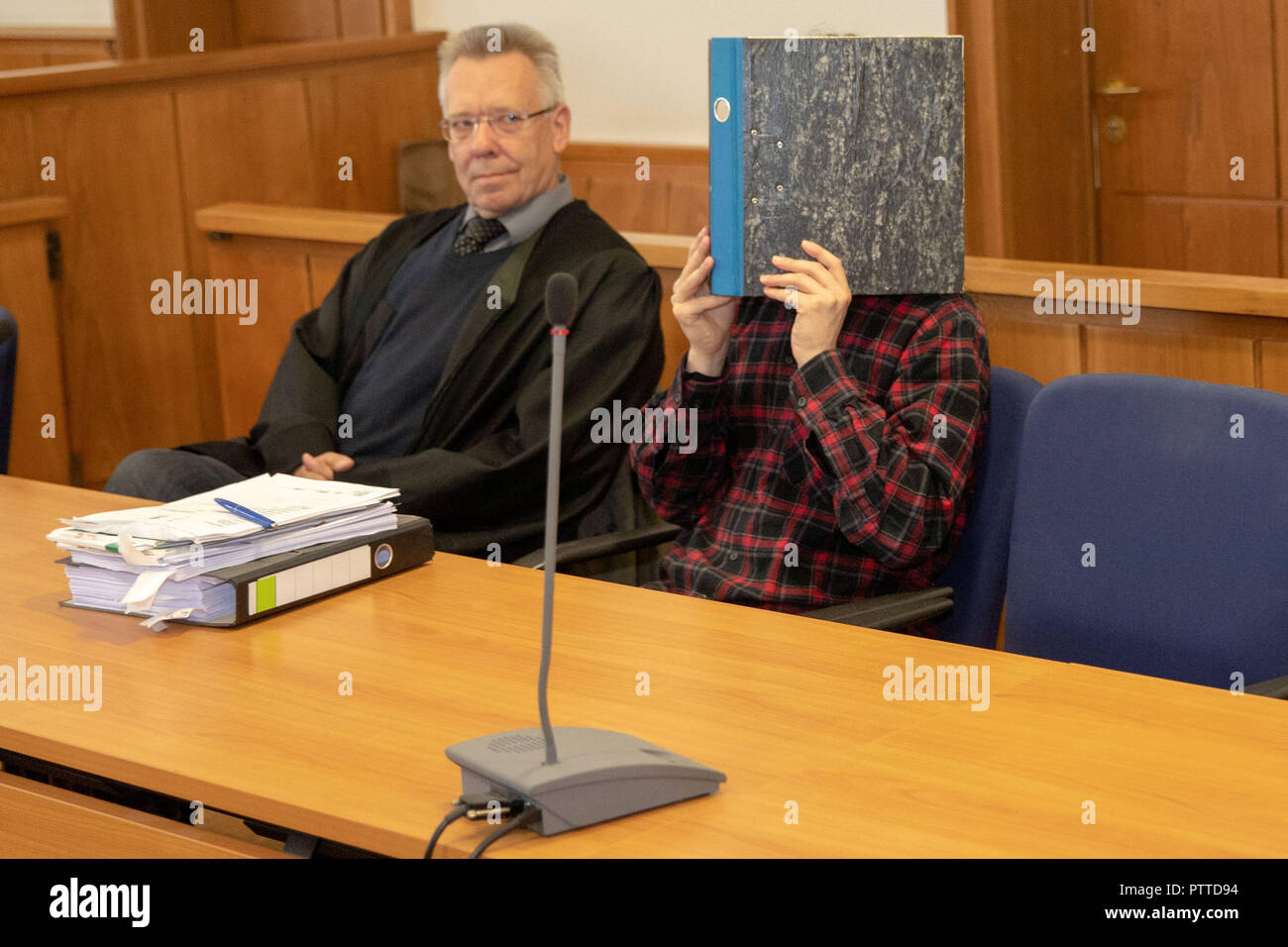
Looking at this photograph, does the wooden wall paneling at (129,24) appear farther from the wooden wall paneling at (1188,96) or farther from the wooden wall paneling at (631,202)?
the wooden wall paneling at (1188,96)

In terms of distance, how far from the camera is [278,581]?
77.9 inches

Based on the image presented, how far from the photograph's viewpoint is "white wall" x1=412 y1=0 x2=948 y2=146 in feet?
16.2

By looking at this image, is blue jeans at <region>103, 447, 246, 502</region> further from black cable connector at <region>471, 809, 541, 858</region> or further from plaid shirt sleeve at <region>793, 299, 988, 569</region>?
black cable connector at <region>471, 809, 541, 858</region>

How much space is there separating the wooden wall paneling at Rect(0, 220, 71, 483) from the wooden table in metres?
2.39

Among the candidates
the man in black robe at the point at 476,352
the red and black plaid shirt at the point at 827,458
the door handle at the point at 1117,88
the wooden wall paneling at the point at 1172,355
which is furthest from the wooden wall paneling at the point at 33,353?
the door handle at the point at 1117,88

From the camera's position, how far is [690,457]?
2441 mm

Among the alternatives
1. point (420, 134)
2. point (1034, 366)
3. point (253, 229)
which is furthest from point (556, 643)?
point (420, 134)

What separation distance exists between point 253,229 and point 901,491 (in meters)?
2.32

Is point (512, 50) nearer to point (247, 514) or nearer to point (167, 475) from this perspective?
point (167, 475)

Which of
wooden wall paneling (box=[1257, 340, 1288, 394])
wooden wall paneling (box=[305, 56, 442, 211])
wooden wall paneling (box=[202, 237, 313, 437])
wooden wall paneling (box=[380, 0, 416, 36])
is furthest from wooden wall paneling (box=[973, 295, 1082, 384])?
wooden wall paneling (box=[380, 0, 416, 36])

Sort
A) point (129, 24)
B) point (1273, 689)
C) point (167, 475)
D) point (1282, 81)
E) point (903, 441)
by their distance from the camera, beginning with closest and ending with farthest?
point (1273, 689), point (903, 441), point (167, 475), point (1282, 81), point (129, 24)

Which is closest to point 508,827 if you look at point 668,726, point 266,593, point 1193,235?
point 668,726

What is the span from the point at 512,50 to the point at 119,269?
1.93 meters

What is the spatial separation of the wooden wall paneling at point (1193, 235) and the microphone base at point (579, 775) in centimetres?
347
